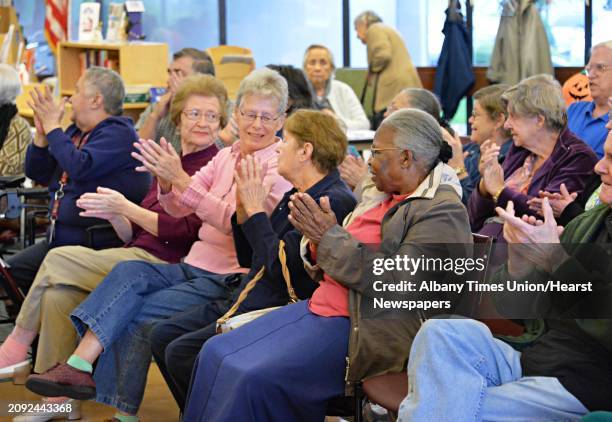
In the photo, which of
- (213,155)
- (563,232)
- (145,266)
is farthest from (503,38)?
(563,232)

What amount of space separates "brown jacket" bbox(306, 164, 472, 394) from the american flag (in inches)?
250

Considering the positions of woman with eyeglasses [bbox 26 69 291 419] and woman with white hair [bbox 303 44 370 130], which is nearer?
woman with eyeglasses [bbox 26 69 291 419]

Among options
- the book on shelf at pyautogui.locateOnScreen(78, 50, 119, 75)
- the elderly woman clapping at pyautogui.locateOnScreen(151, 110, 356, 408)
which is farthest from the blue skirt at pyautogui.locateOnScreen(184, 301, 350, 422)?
the book on shelf at pyautogui.locateOnScreen(78, 50, 119, 75)

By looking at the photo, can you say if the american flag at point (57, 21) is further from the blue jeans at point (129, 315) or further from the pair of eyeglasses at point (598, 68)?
the pair of eyeglasses at point (598, 68)

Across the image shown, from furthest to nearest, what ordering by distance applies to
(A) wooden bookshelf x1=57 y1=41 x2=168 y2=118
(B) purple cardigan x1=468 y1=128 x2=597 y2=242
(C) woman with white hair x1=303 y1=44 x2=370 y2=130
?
(A) wooden bookshelf x1=57 y1=41 x2=168 y2=118 → (C) woman with white hair x1=303 y1=44 x2=370 y2=130 → (B) purple cardigan x1=468 y1=128 x2=597 y2=242

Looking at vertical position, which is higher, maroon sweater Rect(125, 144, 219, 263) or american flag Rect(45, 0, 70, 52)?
american flag Rect(45, 0, 70, 52)

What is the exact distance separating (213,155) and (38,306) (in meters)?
0.92

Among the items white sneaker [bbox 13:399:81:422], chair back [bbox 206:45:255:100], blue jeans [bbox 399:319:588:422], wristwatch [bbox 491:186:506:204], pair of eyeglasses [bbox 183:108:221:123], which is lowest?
white sneaker [bbox 13:399:81:422]

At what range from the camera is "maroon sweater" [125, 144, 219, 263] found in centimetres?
405

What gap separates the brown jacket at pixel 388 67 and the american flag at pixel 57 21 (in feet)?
9.03

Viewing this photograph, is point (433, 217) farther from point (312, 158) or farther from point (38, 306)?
point (38, 306)

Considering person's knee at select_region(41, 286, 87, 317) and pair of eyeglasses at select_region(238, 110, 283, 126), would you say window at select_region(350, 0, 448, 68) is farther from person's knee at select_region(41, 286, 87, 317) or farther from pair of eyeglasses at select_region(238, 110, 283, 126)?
person's knee at select_region(41, 286, 87, 317)

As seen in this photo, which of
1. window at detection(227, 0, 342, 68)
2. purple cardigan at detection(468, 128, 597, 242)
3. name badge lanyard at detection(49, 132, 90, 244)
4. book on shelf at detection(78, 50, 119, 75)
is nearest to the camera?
purple cardigan at detection(468, 128, 597, 242)

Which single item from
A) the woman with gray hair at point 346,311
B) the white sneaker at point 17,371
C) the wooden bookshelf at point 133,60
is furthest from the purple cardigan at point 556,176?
Result: the wooden bookshelf at point 133,60
